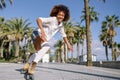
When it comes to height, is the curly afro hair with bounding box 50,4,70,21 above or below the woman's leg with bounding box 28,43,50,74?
above

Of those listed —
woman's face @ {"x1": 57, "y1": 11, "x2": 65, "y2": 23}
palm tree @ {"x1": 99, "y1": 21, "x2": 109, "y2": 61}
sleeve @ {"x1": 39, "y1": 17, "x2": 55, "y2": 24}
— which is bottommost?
sleeve @ {"x1": 39, "y1": 17, "x2": 55, "y2": 24}

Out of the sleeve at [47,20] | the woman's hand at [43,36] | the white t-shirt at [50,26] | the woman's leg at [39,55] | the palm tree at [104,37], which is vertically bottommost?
the woman's leg at [39,55]

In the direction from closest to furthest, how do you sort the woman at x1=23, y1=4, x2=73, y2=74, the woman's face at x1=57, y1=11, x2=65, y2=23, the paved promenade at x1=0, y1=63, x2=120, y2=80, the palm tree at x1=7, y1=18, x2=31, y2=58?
the woman at x1=23, y1=4, x2=73, y2=74
the woman's face at x1=57, y1=11, x2=65, y2=23
the paved promenade at x1=0, y1=63, x2=120, y2=80
the palm tree at x1=7, y1=18, x2=31, y2=58

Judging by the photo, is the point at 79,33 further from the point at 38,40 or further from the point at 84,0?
the point at 38,40

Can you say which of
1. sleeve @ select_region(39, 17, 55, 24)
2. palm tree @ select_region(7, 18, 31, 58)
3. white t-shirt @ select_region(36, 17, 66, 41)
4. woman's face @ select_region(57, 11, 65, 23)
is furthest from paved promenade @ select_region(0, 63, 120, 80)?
palm tree @ select_region(7, 18, 31, 58)

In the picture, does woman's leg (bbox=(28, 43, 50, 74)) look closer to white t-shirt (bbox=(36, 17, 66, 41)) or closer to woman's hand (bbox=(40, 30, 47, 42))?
white t-shirt (bbox=(36, 17, 66, 41))

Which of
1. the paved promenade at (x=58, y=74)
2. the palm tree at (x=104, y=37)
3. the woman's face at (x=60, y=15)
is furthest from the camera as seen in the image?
the palm tree at (x=104, y=37)

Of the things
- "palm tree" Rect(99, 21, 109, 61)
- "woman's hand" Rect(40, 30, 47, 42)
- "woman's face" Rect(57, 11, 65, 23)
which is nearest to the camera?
"woman's hand" Rect(40, 30, 47, 42)

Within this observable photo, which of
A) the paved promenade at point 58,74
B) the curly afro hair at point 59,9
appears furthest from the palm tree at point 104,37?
the curly afro hair at point 59,9

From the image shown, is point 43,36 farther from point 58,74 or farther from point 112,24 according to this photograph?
point 112,24

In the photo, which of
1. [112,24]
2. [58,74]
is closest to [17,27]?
[112,24]

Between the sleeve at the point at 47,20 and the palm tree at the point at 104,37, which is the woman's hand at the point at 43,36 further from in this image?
the palm tree at the point at 104,37

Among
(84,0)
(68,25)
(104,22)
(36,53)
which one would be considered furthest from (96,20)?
(36,53)

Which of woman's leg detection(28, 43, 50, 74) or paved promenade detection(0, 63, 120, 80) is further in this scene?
paved promenade detection(0, 63, 120, 80)
